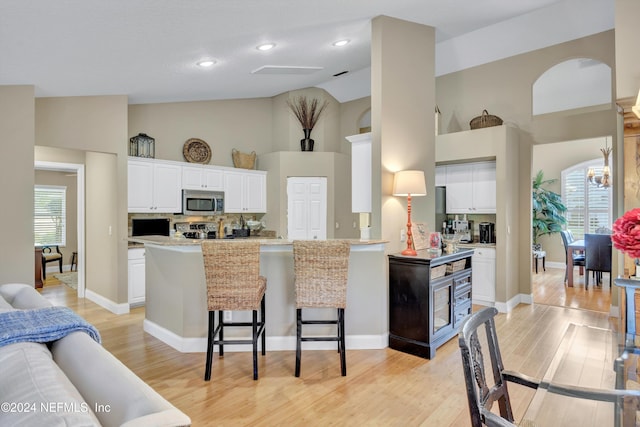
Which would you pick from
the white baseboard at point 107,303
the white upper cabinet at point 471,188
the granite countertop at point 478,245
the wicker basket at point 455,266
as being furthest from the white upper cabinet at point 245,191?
the wicker basket at point 455,266

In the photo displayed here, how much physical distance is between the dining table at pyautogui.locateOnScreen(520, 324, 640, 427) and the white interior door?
4646mm

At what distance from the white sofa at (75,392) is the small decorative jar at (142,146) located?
187 inches

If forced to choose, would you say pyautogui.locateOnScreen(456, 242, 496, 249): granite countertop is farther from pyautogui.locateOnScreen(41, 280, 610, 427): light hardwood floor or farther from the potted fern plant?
the potted fern plant

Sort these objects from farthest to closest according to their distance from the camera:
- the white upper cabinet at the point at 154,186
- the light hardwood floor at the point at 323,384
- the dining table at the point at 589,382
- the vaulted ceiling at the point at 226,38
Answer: the white upper cabinet at the point at 154,186, the vaulted ceiling at the point at 226,38, the light hardwood floor at the point at 323,384, the dining table at the point at 589,382

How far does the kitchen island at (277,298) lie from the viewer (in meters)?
3.35

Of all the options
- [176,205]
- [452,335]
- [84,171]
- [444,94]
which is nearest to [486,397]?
[452,335]

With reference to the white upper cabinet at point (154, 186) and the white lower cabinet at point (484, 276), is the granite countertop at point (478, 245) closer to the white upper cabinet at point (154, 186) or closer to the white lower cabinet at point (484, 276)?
the white lower cabinet at point (484, 276)

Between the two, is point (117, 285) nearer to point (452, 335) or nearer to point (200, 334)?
point (200, 334)

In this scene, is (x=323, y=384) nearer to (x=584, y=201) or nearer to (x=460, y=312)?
(x=460, y=312)

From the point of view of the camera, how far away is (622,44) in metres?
3.16

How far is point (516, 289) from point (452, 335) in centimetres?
211

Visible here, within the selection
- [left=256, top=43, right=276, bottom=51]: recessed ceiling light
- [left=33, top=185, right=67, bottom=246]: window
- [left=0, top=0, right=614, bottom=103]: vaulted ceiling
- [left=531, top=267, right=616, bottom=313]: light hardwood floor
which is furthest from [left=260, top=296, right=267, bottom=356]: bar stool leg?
[left=33, top=185, right=67, bottom=246]: window

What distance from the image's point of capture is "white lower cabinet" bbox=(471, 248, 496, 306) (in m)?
5.04

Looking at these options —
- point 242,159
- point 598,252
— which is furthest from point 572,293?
point 242,159
